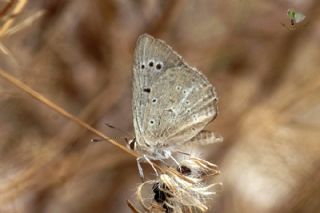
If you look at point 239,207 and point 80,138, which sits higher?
point 80,138

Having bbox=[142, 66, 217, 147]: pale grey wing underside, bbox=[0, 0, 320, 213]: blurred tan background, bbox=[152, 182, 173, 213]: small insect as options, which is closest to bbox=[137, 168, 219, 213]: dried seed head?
bbox=[152, 182, 173, 213]: small insect

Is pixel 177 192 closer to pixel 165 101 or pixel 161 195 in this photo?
pixel 161 195

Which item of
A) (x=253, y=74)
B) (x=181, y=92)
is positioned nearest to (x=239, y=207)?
(x=253, y=74)

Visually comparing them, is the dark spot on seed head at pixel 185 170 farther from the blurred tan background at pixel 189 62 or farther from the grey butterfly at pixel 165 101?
the blurred tan background at pixel 189 62

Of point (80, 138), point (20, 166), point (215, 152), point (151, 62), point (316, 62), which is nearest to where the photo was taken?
point (151, 62)

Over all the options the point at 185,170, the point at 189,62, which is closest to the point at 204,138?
the point at 185,170

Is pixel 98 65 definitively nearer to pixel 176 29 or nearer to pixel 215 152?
pixel 176 29
